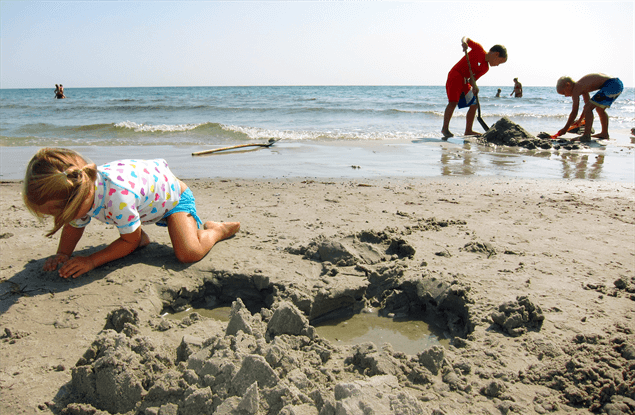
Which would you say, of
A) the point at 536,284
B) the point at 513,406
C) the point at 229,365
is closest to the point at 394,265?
the point at 536,284

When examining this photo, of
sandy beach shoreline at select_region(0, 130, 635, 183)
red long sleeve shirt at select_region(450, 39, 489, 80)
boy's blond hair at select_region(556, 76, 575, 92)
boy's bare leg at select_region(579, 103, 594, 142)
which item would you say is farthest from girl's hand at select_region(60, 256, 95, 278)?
boy's blond hair at select_region(556, 76, 575, 92)

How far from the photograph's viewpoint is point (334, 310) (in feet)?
7.68

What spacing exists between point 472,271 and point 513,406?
1081 millimetres

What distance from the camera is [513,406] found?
1558 mm

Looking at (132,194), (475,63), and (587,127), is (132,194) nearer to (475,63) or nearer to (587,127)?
(475,63)

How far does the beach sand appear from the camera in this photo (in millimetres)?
1546

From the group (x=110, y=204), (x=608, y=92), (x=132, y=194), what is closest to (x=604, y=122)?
(x=608, y=92)

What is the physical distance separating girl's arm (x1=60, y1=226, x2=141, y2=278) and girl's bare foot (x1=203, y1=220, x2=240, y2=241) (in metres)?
0.55

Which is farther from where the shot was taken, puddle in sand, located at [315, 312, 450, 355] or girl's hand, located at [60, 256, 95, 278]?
girl's hand, located at [60, 256, 95, 278]

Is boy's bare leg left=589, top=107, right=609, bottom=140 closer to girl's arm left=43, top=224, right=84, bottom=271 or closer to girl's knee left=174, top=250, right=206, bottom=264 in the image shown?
girl's knee left=174, top=250, right=206, bottom=264

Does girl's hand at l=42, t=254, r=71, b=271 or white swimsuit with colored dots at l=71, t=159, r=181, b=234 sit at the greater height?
white swimsuit with colored dots at l=71, t=159, r=181, b=234

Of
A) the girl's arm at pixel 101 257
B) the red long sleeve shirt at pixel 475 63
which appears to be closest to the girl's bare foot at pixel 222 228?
the girl's arm at pixel 101 257

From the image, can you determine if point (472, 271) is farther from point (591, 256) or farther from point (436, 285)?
point (591, 256)

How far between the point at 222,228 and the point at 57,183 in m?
1.15
